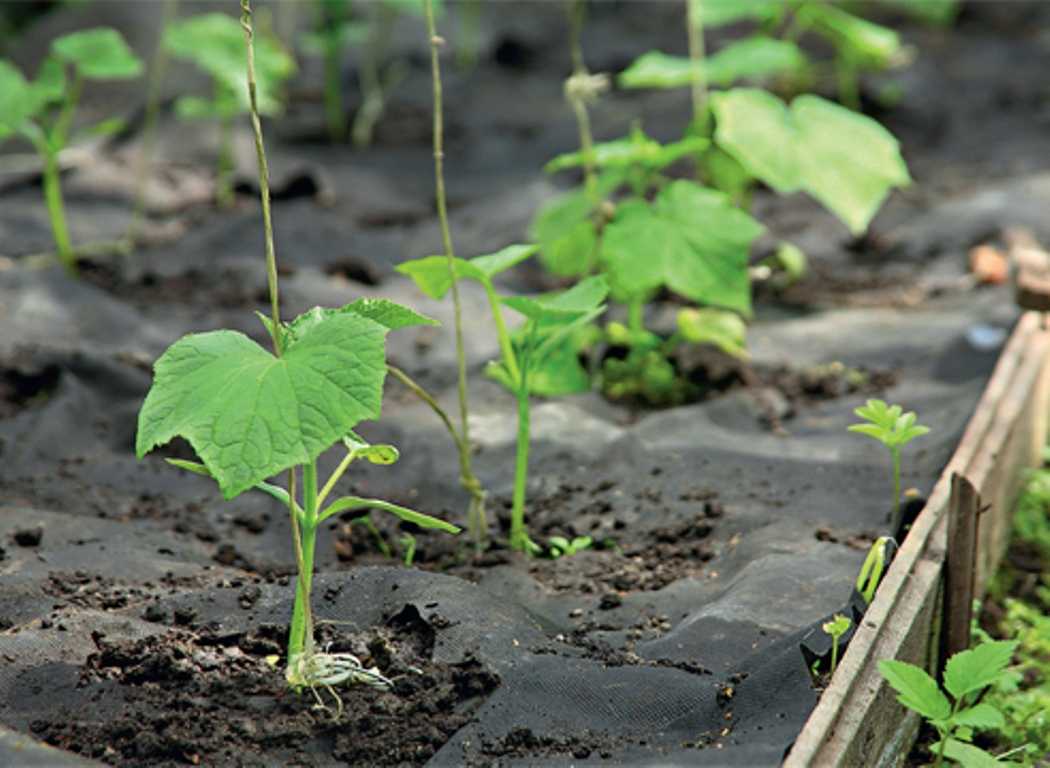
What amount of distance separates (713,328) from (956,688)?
1590mm

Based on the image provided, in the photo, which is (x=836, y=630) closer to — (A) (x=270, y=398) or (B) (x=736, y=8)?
(A) (x=270, y=398)

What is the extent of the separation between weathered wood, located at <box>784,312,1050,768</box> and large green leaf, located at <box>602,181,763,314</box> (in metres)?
0.62

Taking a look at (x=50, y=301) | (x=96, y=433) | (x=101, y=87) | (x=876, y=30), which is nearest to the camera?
(x=96, y=433)

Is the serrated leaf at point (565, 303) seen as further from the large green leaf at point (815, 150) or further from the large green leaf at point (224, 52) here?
the large green leaf at point (224, 52)

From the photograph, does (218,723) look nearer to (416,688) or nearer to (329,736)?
(329,736)

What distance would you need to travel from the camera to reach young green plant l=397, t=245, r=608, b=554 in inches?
99.7

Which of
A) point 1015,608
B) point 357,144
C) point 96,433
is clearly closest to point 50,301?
point 96,433

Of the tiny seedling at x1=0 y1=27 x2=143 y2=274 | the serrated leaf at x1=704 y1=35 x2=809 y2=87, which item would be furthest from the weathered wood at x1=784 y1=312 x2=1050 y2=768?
the tiny seedling at x1=0 y1=27 x2=143 y2=274

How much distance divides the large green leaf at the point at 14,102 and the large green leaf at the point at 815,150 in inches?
71.5

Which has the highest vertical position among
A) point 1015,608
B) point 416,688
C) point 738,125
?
point 738,125

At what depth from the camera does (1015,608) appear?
9.82 feet

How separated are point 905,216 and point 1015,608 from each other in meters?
2.30

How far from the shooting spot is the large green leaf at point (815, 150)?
3.37m

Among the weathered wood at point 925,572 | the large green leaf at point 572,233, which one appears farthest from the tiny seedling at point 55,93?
the weathered wood at point 925,572
